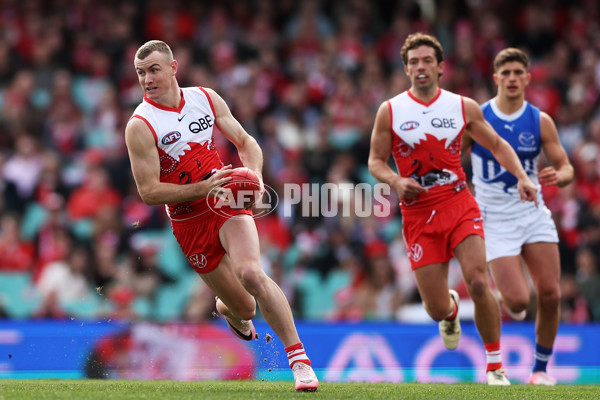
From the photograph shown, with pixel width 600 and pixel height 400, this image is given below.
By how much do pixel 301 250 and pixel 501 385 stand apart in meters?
5.66

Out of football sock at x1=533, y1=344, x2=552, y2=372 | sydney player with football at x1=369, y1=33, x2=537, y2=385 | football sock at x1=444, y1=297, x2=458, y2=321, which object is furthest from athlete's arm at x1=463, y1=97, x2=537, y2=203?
football sock at x1=533, y1=344, x2=552, y2=372

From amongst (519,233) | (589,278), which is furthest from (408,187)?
(589,278)

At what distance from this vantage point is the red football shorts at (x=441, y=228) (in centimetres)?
827

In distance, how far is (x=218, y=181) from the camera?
22.6 feet

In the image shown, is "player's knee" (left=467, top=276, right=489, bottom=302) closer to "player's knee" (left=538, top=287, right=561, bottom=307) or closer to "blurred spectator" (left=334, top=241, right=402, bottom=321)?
"player's knee" (left=538, top=287, right=561, bottom=307)

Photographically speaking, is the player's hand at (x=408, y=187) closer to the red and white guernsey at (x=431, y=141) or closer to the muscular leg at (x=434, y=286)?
the red and white guernsey at (x=431, y=141)

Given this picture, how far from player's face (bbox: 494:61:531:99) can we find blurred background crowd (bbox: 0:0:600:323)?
4.37 metres

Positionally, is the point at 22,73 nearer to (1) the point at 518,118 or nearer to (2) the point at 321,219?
(2) the point at 321,219

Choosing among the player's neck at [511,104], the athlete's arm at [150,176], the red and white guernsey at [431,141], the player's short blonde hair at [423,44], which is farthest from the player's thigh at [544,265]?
the athlete's arm at [150,176]

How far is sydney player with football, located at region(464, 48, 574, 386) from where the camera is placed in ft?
29.1

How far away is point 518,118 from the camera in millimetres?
9109

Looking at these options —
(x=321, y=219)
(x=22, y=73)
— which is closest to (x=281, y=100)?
(x=321, y=219)

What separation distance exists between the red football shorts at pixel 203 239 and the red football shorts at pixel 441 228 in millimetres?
1854

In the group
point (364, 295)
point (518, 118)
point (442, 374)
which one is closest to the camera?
point (518, 118)
